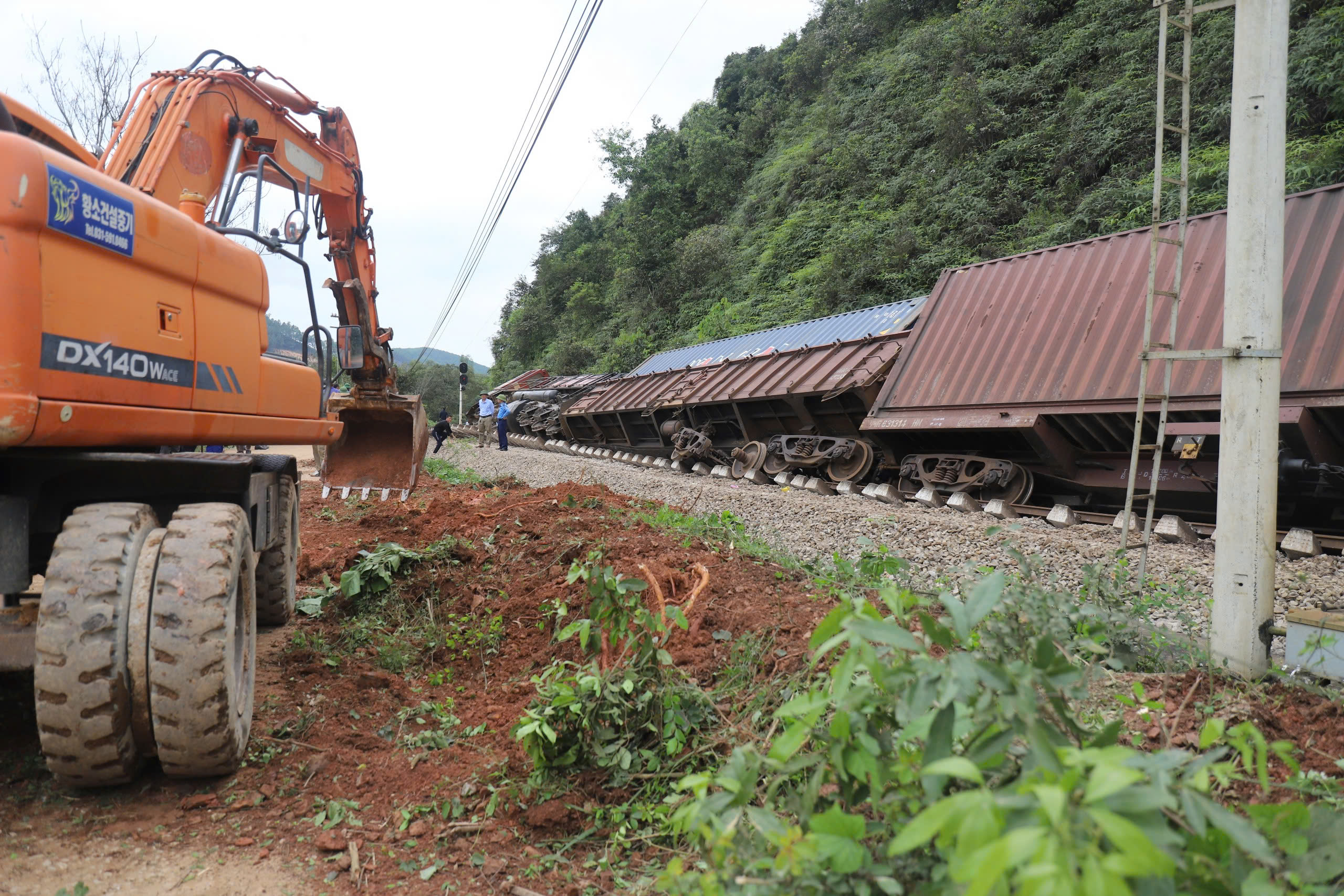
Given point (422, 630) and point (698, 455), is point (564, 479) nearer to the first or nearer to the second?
point (698, 455)

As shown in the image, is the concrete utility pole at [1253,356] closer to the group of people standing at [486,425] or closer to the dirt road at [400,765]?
the dirt road at [400,765]

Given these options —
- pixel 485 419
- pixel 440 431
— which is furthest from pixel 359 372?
pixel 485 419

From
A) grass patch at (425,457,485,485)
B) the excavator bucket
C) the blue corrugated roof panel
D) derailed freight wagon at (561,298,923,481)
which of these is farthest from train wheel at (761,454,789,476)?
the excavator bucket

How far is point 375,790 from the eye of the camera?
306 cm

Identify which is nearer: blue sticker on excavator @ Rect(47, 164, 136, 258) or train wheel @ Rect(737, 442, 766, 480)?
blue sticker on excavator @ Rect(47, 164, 136, 258)

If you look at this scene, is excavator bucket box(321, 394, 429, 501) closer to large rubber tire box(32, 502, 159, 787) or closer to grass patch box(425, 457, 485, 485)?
grass patch box(425, 457, 485, 485)

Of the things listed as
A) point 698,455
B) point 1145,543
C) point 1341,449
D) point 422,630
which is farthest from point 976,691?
point 698,455

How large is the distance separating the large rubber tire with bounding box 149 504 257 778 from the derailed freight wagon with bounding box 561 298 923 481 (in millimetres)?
9453

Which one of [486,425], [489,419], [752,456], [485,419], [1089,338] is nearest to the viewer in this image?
[1089,338]

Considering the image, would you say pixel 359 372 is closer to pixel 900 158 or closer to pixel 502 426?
pixel 502 426

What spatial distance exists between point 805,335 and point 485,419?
1240 cm

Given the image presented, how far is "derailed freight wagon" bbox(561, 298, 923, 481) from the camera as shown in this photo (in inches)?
464

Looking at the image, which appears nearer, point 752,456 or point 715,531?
point 715,531

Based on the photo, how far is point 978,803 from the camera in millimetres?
1067
